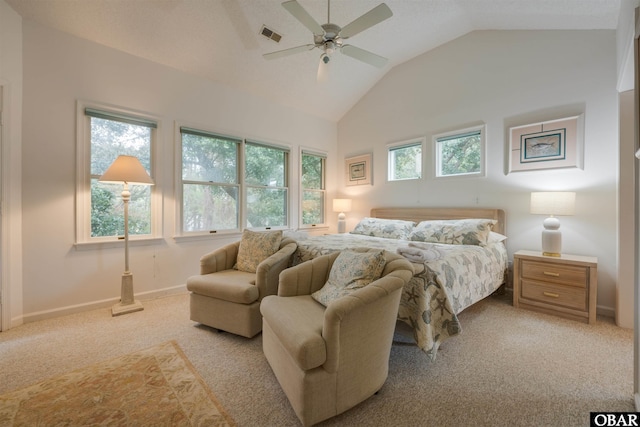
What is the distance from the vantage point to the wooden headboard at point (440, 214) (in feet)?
11.2

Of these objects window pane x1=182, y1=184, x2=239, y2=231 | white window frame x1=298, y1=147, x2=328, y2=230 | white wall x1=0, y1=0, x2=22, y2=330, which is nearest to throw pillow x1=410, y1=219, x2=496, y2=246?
white window frame x1=298, y1=147, x2=328, y2=230

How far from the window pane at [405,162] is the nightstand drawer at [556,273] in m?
2.01

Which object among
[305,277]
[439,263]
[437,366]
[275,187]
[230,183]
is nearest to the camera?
[437,366]

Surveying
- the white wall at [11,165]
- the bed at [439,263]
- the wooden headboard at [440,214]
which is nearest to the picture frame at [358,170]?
the wooden headboard at [440,214]

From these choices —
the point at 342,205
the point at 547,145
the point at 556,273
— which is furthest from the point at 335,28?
the point at 556,273

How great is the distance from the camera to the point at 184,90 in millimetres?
3602

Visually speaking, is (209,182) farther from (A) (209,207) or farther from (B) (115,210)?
(B) (115,210)

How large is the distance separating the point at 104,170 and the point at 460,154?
4.73 m

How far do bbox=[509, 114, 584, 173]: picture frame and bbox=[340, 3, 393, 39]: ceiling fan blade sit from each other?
2.34 metres

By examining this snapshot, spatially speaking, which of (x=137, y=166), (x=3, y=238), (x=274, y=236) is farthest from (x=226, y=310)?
(x=3, y=238)

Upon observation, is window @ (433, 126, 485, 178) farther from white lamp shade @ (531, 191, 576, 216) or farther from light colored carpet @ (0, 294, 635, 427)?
light colored carpet @ (0, 294, 635, 427)

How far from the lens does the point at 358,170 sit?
520 centimetres

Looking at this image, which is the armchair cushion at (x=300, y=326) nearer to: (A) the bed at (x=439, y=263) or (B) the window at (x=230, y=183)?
(A) the bed at (x=439, y=263)

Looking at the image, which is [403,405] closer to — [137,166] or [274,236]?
[274,236]
